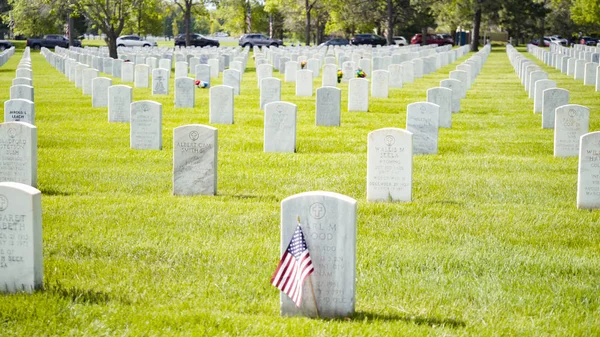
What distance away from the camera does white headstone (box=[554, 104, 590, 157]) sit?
1484cm

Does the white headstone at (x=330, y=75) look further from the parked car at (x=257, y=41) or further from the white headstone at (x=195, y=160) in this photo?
the parked car at (x=257, y=41)

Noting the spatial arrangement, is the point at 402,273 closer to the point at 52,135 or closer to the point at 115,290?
the point at 115,290

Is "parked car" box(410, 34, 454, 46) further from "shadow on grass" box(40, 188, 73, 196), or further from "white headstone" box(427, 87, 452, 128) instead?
"shadow on grass" box(40, 188, 73, 196)

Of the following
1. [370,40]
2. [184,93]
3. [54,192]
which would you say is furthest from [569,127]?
[370,40]

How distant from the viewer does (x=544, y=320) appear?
22.9ft

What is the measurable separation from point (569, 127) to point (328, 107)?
5619mm

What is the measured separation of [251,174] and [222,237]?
4068 millimetres

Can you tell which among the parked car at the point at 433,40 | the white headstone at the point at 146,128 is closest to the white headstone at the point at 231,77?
the white headstone at the point at 146,128

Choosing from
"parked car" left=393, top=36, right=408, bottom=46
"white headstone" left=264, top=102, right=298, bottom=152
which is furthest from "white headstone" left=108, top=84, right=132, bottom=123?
"parked car" left=393, top=36, right=408, bottom=46

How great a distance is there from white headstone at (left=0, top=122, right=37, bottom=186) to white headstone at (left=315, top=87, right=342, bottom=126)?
852 cm

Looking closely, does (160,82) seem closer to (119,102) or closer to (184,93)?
(184,93)

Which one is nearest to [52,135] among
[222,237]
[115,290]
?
[222,237]

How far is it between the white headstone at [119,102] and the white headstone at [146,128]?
3.85m

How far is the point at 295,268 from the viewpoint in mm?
6746
